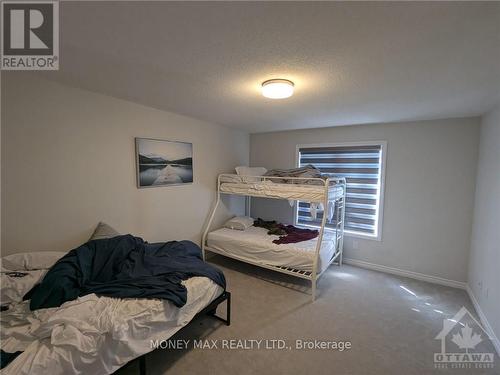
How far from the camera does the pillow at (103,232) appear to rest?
7.37ft

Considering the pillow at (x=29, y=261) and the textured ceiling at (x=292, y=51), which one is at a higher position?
the textured ceiling at (x=292, y=51)

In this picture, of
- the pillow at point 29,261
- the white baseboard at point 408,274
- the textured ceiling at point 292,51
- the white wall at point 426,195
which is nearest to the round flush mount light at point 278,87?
the textured ceiling at point 292,51

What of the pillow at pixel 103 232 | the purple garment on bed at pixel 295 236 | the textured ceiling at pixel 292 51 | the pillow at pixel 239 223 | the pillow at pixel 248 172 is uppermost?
the textured ceiling at pixel 292 51

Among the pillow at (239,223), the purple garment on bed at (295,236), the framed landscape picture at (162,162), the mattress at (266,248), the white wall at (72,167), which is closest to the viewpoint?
the white wall at (72,167)

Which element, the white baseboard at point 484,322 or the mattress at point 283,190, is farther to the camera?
the mattress at point 283,190

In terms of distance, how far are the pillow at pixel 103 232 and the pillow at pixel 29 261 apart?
1.17 ft

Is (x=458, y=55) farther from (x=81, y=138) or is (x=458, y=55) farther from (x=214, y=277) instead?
(x=81, y=138)

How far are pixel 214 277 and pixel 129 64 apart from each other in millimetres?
1915

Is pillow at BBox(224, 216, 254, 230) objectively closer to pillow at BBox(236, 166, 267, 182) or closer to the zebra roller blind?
pillow at BBox(236, 166, 267, 182)

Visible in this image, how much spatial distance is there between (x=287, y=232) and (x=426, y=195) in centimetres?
205

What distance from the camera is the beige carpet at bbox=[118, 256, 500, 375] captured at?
1.78 m

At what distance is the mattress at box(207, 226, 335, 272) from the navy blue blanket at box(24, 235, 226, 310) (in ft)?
3.06

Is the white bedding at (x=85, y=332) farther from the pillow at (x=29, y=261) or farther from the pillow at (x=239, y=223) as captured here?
the pillow at (x=239, y=223)

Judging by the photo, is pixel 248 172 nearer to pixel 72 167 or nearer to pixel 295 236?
pixel 295 236
